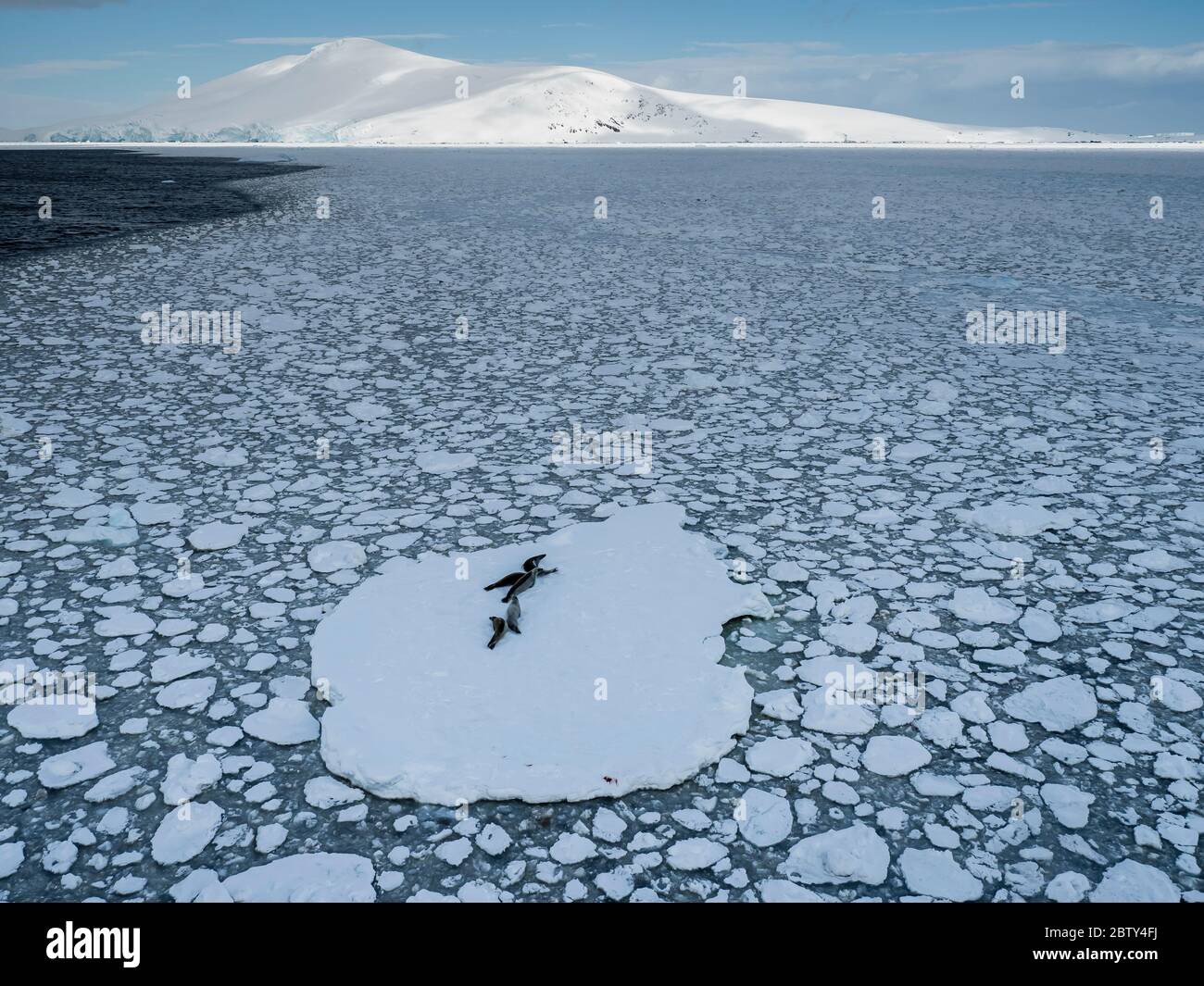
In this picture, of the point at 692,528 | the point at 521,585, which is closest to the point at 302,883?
the point at 521,585

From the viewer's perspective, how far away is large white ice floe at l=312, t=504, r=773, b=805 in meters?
1.84

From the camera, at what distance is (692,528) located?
2938 millimetres

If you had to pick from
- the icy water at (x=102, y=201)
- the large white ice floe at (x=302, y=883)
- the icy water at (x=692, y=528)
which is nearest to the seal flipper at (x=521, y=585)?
the icy water at (x=692, y=528)

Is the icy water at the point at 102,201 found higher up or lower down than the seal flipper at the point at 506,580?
higher up

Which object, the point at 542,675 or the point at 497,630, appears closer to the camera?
the point at 542,675

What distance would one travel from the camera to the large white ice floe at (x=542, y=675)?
1837 mm

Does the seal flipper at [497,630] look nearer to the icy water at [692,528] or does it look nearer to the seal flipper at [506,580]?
the seal flipper at [506,580]

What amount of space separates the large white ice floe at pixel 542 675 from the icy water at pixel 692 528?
0.07 metres

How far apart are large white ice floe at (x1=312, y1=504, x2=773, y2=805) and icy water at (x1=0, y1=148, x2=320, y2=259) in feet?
25.4

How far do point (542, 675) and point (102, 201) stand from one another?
14091mm

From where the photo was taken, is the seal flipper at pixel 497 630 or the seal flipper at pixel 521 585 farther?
the seal flipper at pixel 521 585

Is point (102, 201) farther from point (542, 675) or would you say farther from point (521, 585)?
point (542, 675)

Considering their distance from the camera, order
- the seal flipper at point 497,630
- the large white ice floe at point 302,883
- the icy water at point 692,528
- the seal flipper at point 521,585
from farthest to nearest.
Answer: the seal flipper at point 521,585, the seal flipper at point 497,630, the icy water at point 692,528, the large white ice floe at point 302,883
